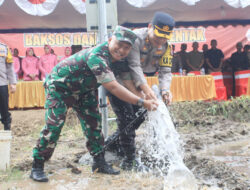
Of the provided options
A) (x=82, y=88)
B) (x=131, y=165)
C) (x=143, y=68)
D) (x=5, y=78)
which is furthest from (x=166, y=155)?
(x=5, y=78)

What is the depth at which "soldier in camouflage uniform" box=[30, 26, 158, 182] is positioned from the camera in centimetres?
298

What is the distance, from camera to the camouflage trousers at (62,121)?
3.19 m

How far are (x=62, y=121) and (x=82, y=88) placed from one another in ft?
1.39

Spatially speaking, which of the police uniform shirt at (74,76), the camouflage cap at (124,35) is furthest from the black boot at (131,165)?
the camouflage cap at (124,35)

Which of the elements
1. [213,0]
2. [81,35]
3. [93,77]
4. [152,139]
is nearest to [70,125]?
[152,139]

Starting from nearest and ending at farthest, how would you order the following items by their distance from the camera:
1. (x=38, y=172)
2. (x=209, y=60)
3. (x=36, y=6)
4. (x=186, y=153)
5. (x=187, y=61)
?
1. (x=38, y=172)
2. (x=186, y=153)
3. (x=36, y=6)
4. (x=187, y=61)
5. (x=209, y=60)

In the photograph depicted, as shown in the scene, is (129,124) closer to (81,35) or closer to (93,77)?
(93,77)

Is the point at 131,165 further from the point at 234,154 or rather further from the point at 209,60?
the point at 209,60

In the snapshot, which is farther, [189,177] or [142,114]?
[142,114]

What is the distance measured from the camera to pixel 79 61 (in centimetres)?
319

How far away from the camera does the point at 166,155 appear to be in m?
3.68

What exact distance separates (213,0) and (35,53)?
6.74 meters

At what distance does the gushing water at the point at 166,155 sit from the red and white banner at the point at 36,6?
551 centimetres

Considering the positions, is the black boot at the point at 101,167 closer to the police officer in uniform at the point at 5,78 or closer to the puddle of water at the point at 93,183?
the puddle of water at the point at 93,183
